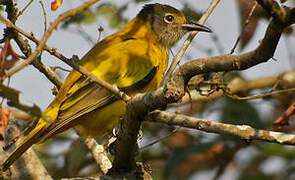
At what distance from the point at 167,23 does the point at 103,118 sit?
223 cm

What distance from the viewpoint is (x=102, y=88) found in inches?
200

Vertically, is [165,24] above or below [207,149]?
above

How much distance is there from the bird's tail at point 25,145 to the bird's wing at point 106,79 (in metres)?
0.08

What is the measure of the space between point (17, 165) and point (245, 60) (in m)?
3.23

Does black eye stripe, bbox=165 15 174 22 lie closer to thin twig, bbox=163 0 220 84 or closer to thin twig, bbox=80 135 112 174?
thin twig, bbox=163 0 220 84

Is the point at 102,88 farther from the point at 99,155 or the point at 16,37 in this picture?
the point at 16,37

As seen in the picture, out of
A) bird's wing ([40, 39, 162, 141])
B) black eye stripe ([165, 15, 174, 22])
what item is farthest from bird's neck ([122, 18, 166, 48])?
bird's wing ([40, 39, 162, 141])

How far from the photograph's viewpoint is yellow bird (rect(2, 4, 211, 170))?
4730mm

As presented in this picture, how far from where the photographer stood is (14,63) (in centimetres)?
363

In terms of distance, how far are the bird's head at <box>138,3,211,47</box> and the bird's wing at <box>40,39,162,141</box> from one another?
2.62 feet

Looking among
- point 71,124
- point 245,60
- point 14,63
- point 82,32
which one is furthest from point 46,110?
point 245,60

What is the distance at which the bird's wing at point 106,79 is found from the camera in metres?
4.85

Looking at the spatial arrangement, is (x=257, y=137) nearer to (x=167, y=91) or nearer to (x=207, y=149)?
(x=167, y=91)

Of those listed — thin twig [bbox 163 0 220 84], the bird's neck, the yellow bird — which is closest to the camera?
thin twig [bbox 163 0 220 84]
